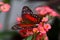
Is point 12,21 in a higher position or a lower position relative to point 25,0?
lower

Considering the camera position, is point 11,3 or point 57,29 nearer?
point 57,29

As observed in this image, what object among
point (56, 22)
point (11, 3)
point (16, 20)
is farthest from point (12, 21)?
point (56, 22)

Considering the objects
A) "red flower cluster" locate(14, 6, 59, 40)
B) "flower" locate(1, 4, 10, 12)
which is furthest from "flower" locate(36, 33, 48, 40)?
"flower" locate(1, 4, 10, 12)

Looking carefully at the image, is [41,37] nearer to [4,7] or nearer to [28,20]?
[28,20]

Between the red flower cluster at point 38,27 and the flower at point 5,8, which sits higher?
the flower at point 5,8

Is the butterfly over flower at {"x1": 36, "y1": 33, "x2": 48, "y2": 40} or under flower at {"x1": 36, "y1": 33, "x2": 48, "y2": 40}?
over

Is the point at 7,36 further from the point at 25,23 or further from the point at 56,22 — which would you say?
the point at 56,22

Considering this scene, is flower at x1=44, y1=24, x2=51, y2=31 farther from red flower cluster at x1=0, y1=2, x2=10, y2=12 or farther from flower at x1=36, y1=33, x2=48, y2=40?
red flower cluster at x1=0, y1=2, x2=10, y2=12

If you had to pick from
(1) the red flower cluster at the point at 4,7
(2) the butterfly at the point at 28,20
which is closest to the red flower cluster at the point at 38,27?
(2) the butterfly at the point at 28,20

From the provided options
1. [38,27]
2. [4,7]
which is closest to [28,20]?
[38,27]

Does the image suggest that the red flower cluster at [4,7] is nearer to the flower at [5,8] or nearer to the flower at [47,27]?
the flower at [5,8]
